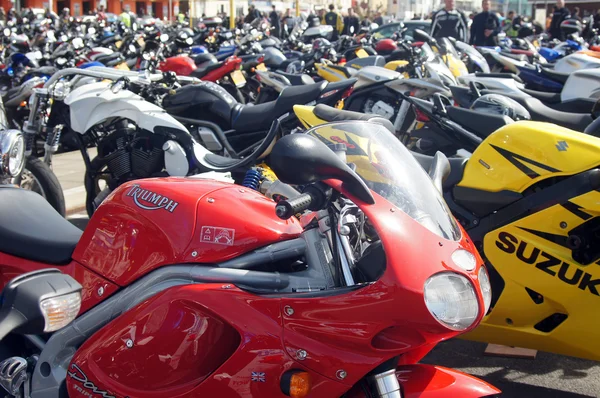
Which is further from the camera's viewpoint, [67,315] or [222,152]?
[222,152]

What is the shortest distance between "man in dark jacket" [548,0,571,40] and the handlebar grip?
15.3 meters

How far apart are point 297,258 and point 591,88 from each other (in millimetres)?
5324

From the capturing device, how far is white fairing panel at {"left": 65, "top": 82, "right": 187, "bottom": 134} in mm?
4992

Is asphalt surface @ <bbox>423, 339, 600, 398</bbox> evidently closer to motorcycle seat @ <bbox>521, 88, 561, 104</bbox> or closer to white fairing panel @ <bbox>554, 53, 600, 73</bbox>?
motorcycle seat @ <bbox>521, 88, 561, 104</bbox>

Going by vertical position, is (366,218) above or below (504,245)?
above

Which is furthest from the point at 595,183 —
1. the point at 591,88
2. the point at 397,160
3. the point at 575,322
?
the point at 591,88

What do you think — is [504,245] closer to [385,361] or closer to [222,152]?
[385,361]

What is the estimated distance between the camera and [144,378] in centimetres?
221

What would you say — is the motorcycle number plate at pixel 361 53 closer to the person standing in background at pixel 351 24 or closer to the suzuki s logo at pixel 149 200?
the person standing in background at pixel 351 24

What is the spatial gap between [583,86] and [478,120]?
10.3 ft

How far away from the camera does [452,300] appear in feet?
6.11

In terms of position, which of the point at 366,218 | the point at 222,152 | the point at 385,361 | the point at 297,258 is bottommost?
the point at 222,152

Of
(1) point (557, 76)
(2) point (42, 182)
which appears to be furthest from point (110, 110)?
(1) point (557, 76)

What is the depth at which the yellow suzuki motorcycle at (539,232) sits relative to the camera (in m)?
2.88
